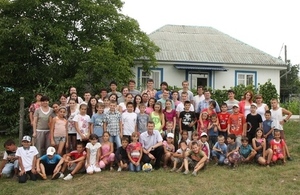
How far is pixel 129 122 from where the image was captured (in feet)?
25.6

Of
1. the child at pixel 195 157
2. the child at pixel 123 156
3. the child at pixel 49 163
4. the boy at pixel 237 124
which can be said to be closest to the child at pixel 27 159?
the child at pixel 49 163

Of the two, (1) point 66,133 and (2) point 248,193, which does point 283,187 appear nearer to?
(2) point 248,193

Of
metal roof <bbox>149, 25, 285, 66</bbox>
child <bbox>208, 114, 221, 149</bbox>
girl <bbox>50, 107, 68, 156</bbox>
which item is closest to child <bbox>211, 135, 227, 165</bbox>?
child <bbox>208, 114, 221, 149</bbox>

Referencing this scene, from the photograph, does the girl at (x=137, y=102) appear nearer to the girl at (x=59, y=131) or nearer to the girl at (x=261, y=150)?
the girl at (x=59, y=131)

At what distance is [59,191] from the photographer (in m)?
6.30

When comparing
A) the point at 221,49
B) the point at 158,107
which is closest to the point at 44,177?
the point at 158,107

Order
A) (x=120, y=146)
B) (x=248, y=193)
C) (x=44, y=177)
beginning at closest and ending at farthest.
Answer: (x=248, y=193), (x=44, y=177), (x=120, y=146)

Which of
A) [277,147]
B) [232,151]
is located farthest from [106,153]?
[277,147]

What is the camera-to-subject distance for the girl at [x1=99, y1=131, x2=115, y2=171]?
7421 millimetres

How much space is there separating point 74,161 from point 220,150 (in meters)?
3.24

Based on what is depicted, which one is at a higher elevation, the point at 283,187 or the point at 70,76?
the point at 70,76

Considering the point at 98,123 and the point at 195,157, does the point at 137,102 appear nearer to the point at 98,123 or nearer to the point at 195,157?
the point at 98,123

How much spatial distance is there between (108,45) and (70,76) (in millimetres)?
1915

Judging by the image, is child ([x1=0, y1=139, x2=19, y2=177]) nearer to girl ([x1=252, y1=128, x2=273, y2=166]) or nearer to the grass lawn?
the grass lawn
